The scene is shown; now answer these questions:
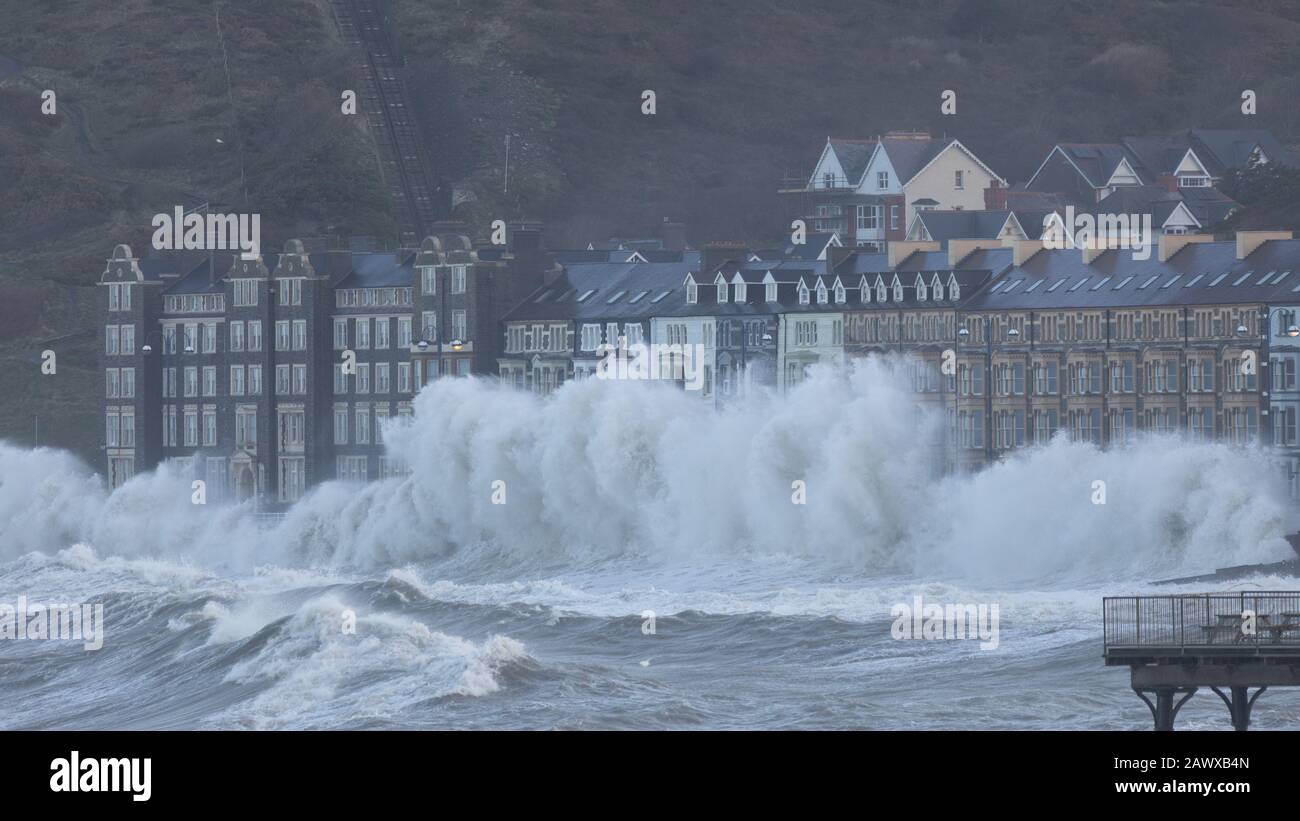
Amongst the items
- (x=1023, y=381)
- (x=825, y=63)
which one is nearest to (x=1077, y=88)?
(x=825, y=63)

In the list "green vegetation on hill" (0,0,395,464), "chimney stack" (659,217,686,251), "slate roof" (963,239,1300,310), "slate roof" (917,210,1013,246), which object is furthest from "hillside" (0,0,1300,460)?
"slate roof" (963,239,1300,310)

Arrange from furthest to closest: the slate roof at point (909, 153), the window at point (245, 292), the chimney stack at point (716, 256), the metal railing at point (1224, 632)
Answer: the slate roof at point (909, 153), the window at point (245, 292), the chimney stack at point (716, 256), the metal railing at point (1224, 632)

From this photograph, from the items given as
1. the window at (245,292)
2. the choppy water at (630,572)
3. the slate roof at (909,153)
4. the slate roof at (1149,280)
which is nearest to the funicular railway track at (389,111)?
the window at (245,292)

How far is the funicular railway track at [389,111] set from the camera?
160m

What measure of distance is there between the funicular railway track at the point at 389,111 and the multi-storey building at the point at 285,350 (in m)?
16.6

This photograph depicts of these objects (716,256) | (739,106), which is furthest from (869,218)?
(739,106)

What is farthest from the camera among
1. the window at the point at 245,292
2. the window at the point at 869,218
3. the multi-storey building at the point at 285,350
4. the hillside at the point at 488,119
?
the hillside at the point at 488,119

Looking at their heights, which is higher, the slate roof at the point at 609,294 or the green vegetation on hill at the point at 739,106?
the green vegetation on hill at the point at 739,106

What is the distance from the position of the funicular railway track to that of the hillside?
4.09 feet

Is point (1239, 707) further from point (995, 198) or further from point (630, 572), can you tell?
point (995, 198)

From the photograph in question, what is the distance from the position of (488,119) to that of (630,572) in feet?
288

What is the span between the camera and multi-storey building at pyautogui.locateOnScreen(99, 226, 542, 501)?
4483 inches

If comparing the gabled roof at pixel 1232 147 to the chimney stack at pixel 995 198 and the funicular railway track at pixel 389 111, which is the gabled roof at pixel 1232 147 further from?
the funicular railway track at pixel 389 111

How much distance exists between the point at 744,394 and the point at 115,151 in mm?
80598
